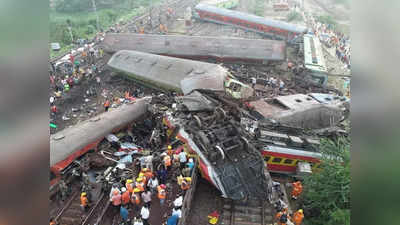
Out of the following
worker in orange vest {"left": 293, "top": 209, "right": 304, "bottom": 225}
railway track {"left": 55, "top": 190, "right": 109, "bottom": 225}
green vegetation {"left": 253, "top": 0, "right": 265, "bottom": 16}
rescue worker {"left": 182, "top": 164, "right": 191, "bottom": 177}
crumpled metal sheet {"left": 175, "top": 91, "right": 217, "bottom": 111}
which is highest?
green vegetation {"left": 253, "top": 0, "right": 265, "bottom": 16}

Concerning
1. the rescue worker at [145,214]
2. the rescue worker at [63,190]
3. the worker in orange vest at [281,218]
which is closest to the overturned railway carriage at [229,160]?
the worker in orange vest at [281,218]

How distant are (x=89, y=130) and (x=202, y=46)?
60.1 ft

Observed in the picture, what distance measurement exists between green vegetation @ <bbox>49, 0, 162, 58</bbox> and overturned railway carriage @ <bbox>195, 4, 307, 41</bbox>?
16310 millimetres

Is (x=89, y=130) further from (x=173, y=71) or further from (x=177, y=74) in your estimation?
(x=173, y=71)

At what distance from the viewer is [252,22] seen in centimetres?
3856

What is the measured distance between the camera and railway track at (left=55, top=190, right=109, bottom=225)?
10.8 metres

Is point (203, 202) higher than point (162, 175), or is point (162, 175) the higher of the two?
point (162, 175)

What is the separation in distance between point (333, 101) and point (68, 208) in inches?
724

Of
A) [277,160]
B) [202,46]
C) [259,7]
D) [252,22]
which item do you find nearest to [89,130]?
[277,160]

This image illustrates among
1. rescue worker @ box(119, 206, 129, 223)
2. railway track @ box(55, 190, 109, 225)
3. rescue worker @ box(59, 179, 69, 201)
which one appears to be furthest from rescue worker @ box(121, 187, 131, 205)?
rescue worker @ box(59, 179, 69, 201)

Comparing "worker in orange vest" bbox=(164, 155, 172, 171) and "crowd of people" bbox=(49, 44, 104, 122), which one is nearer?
"worker in orange vest" bbox=(164, 155, 172, 171)

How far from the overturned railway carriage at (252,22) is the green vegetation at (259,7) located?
13.0 metres

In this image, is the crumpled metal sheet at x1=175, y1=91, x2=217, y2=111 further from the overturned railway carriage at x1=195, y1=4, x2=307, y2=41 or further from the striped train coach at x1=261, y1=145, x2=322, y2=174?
the overturned railway carriage at x1=195, y1=4, x2=307, y2=41
